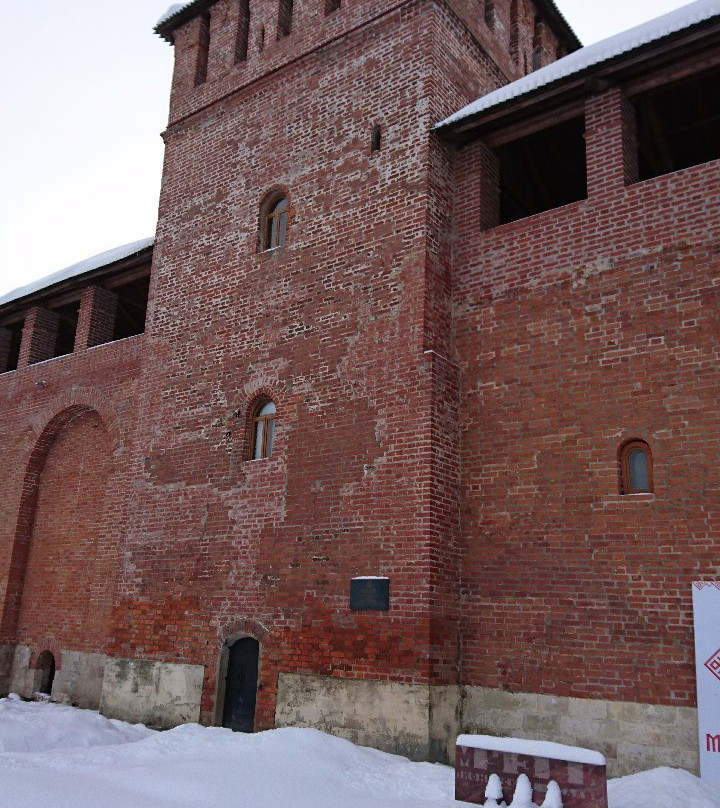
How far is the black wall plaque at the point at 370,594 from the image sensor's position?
854cm

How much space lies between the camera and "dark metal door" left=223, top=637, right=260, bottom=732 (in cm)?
943

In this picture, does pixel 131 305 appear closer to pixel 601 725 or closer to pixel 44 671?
pixel 44 671

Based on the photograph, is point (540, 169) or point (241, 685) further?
point (540, 169)

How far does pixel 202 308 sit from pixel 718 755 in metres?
8.42

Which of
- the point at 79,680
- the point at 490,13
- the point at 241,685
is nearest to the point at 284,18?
the point at 490,13

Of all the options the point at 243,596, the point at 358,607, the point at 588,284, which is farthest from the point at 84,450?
the point at 588,284

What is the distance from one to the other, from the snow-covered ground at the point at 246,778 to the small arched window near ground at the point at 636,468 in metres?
2.54

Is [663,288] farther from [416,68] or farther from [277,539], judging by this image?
[277,539]

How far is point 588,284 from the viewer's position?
862 cm

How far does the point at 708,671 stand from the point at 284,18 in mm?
10616

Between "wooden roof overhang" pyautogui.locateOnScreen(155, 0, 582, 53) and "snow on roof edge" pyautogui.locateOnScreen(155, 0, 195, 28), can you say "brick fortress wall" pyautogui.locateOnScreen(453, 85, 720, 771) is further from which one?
"snow on roof edge" pyautogui.locateOnScreen(155, 0, 195, 28)

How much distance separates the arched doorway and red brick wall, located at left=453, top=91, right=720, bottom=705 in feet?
26.3

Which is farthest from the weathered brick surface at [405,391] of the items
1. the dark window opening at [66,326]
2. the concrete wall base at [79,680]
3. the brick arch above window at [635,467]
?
the dark window opening at [66,326]

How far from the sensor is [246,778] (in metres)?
6.16
